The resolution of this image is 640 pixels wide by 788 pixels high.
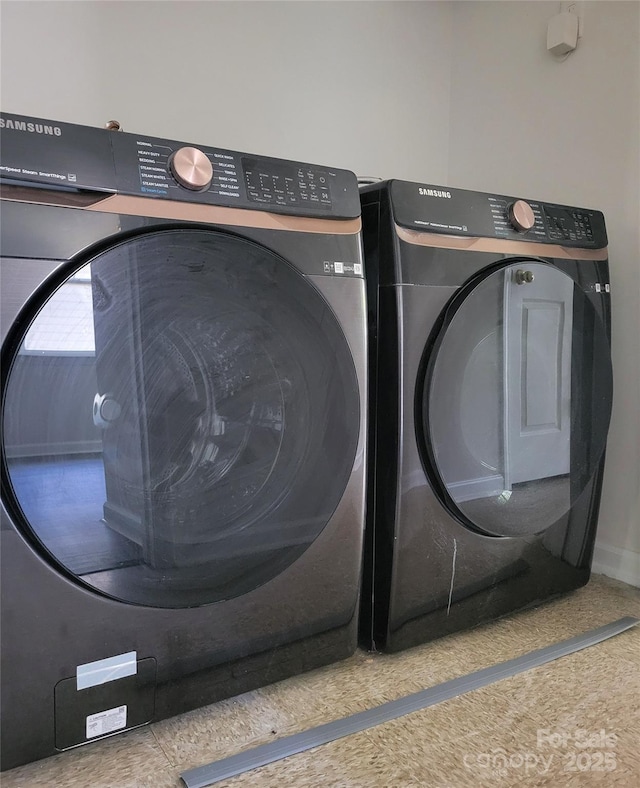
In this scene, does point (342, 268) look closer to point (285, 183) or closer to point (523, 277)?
point (285, 183)

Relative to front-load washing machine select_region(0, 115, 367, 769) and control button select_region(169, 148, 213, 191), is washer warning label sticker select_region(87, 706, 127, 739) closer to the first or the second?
front-load washing machine select_region(0, 115, 367, 769)

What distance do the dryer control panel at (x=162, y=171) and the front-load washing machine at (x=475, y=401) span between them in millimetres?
143

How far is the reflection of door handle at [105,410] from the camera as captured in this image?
2.62ft

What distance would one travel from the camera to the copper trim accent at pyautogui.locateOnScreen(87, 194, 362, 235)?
0.82 metres

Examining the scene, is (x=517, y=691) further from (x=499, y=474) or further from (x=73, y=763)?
(x=73, y=763)

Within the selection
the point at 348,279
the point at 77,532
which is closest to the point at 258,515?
the point at 77,532

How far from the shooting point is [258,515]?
939 mm

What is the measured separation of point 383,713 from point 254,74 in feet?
4.64

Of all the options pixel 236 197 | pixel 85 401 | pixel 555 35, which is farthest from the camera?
pixel 555 35

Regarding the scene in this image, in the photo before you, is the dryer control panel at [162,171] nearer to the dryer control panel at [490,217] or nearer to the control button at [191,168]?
the control button at [191,168]

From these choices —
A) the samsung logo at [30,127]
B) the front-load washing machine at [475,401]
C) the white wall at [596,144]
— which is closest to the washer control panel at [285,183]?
the front-load washing machine at [475,401]

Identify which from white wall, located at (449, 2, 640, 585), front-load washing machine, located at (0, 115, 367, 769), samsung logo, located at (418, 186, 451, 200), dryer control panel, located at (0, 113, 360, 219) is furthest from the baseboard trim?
dryer control panel, located at (0, 113, 360, 219)

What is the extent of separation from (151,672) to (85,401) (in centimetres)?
39

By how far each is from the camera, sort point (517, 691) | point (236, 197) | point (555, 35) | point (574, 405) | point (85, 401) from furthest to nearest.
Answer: point (555, 35) < point (574, 405) < point (517, 691) < point (236, 197) < point (85, 401)
